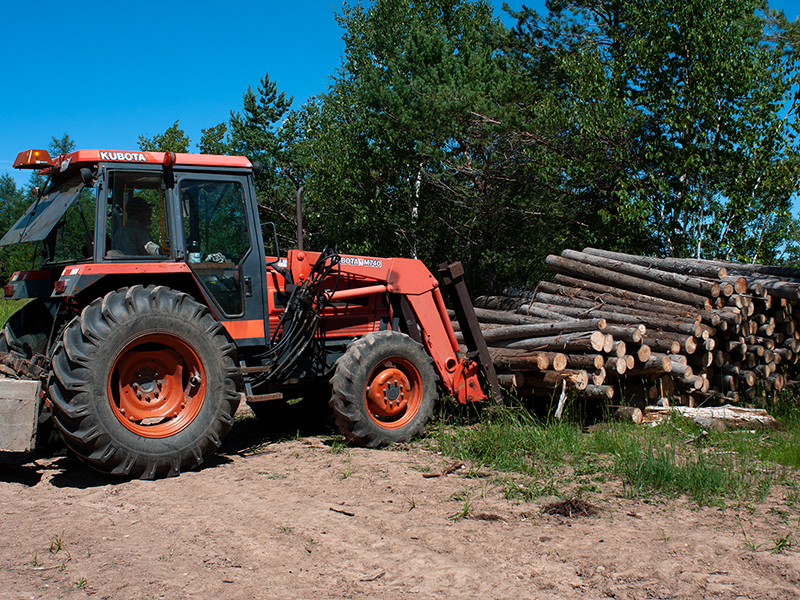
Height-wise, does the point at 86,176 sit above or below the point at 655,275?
above

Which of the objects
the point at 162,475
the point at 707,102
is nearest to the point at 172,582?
the point at 162,475

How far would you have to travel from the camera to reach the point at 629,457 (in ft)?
19.0

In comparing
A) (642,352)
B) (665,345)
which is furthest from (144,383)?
(665,345)

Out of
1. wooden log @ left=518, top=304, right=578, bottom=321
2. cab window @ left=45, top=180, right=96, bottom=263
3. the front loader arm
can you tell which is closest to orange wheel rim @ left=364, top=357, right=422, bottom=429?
the front loader arm

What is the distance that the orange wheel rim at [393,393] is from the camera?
689cm

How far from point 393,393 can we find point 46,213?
3.76m

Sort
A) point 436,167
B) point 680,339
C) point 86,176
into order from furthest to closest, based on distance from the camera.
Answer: point 436,167
point 680,339
point 86,176

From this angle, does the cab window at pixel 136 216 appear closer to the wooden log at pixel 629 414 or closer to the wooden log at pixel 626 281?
the wooden log at pixel 629 414

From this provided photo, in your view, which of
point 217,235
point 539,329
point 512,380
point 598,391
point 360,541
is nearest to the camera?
point 360,541

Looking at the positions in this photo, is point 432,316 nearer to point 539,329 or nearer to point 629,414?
point 539,329

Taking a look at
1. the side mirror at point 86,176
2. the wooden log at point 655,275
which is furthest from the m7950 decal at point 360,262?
the wooden log at point 655,275

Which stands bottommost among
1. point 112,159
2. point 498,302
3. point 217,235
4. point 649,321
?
point 649,321

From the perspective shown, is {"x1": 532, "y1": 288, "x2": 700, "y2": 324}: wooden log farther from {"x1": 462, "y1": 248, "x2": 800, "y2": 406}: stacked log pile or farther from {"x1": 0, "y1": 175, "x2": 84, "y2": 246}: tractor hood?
{"x1": 0, "y1": 175, "x2": 84, "y2": 246}: tractor hood

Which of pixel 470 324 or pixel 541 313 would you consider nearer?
pixel 470 324
